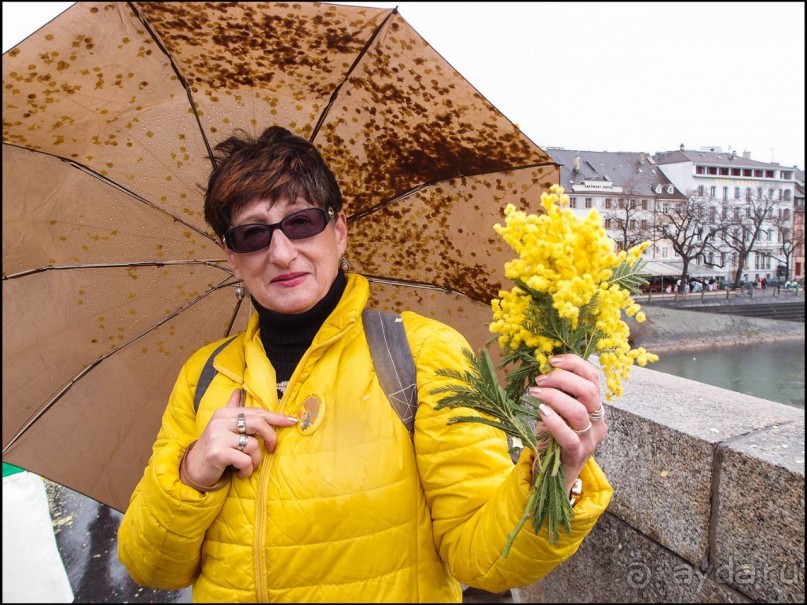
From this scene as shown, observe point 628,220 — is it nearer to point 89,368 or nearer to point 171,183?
point 171,183

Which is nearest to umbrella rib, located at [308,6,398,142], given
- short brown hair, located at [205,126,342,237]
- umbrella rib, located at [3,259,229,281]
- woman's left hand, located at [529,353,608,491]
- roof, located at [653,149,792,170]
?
short brown hair, located at [205,126,342,237]

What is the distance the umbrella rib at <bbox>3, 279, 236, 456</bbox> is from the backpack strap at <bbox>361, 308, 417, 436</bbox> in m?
0.89

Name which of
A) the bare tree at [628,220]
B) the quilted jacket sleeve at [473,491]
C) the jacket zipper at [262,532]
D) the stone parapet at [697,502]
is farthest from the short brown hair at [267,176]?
the stone parapet at [697,502]

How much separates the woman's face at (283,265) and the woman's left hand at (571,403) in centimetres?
78

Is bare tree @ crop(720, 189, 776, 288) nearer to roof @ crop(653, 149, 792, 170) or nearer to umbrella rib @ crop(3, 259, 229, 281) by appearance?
roof @ crop(653, 149, 792, 170)

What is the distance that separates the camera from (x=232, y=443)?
1298 mm

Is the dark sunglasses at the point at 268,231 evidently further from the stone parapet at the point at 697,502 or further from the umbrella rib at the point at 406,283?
the stone parapet at the point at 697,502

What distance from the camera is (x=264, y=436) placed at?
132cm

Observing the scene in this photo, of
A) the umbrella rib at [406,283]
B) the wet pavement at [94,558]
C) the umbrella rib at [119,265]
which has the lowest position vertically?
the wet pavement at [94,558]

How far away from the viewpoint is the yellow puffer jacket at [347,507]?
1.30 m

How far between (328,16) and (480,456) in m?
1.30

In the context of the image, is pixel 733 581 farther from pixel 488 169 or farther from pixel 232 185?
pixel 232 185

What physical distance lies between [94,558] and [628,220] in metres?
4.10

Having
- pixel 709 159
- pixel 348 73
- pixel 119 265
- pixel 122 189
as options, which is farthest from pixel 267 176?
pixel 709 159
